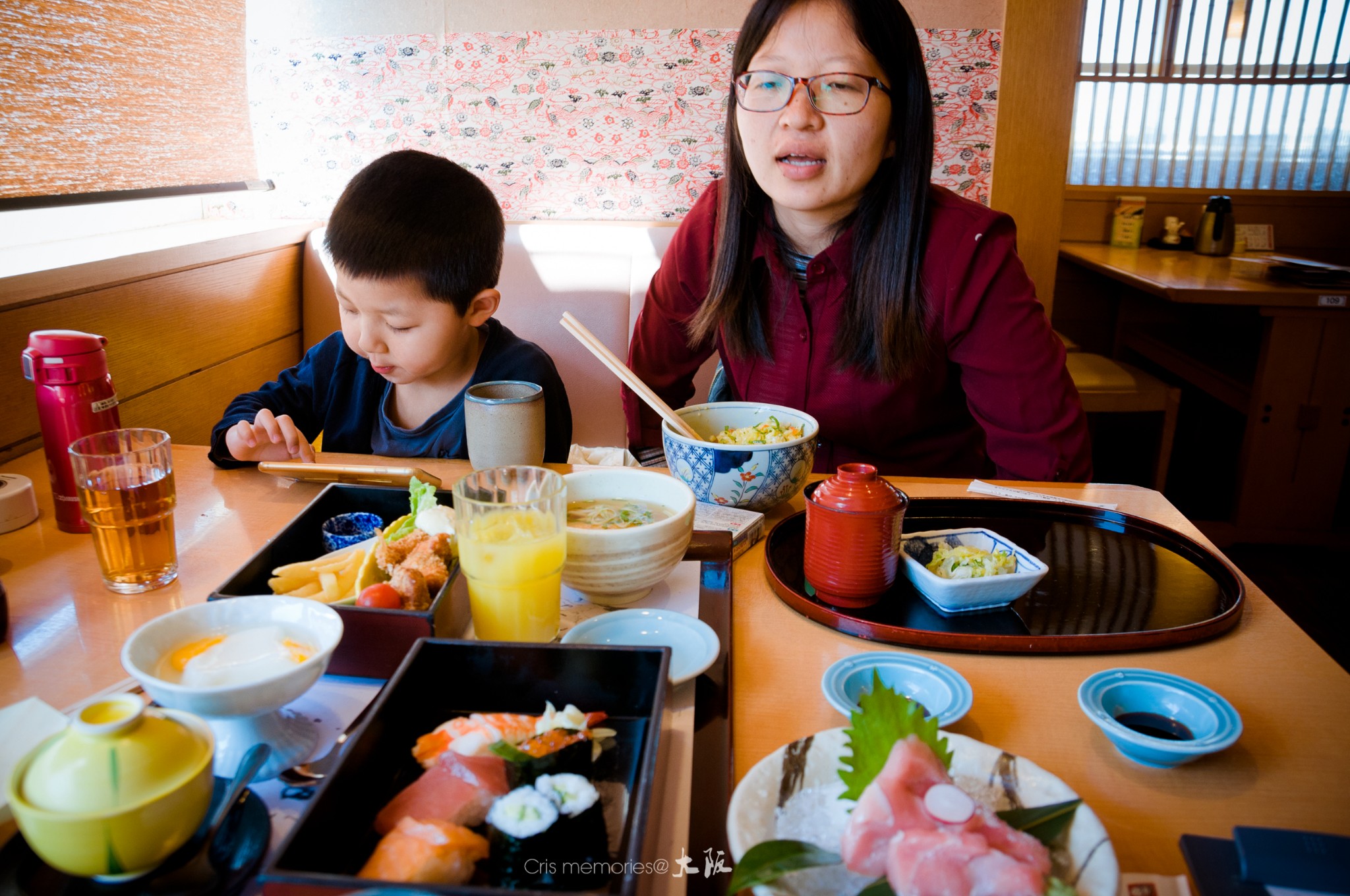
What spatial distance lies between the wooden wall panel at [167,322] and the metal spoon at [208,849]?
1.44m

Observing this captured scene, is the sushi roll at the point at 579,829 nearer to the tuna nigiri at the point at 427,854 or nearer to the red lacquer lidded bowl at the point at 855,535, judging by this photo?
the tuna nigiri at the point at 427,854

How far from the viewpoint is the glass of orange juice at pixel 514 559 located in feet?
2.84

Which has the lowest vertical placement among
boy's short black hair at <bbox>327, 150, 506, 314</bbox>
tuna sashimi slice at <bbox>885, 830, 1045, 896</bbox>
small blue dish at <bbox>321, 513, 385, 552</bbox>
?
small blue dish at <bbox>321, 513, 385, 552</bbox>

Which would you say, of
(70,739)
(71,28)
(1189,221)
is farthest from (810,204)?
(1189,221)

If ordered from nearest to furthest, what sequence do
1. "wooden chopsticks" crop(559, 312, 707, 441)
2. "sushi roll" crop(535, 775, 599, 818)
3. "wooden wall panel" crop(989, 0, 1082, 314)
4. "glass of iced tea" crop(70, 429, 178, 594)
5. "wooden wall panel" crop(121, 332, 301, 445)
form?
1. "sushi roll" crop(535, 775, 599, 818)
2. "glass of iced tea" crop(70, 429, 178, 594)
3. "wooden chopsticks" crop(559, 312, 707, 441)
4. "wooden wall panel" crop(121, 332, 301, 445)
5. "wooden wall panel" crop(989, 0, 1082, 314)

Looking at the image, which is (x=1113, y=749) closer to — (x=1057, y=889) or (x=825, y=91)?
(x=1057, y=889)

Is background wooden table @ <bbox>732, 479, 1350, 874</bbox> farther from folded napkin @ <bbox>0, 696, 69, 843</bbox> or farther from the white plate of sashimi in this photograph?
folded napkin @ <bbox>0, 696, 69, 843</bbox>

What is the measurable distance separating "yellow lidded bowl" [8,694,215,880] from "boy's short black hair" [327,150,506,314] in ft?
3.76

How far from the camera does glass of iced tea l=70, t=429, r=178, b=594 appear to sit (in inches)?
40.4

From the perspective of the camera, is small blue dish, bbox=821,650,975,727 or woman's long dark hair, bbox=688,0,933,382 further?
woman's long dark hair, bbox=688,0,933,382

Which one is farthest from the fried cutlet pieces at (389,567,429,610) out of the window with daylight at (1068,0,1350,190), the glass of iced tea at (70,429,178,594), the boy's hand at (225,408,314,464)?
the window with daylight at (1068,0,1350,190)

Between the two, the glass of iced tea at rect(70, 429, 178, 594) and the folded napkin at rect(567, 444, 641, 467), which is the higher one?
the glass of iced tea at rect(70, 429, 178, 594)

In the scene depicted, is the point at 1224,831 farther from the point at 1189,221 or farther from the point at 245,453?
the point at 1189,221

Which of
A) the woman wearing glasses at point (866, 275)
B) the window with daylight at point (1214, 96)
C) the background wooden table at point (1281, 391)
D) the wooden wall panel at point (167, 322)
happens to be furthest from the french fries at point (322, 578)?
the window with daylight at point (1214, 96)
